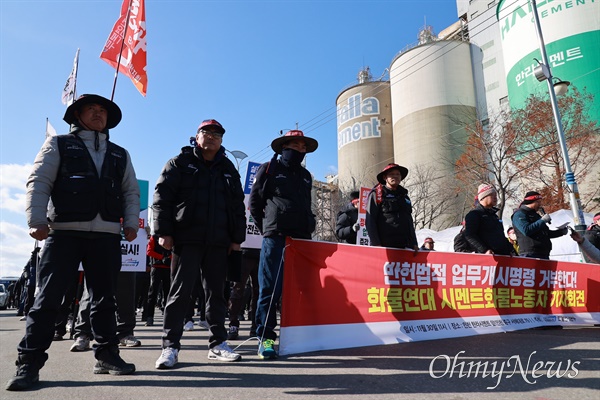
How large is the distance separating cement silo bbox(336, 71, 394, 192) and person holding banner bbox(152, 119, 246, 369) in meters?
42.2

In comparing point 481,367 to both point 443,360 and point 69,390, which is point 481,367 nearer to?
point 443,360

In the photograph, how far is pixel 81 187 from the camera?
10.4ft

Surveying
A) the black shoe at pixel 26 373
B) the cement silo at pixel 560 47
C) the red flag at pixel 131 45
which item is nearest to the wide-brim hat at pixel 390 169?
the black shoe at pixel 26 373

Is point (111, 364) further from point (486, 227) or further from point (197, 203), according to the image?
point (486, 227)

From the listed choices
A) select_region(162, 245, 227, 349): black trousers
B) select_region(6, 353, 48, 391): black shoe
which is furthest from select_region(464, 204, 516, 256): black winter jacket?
select_region(6, 353, 48, 391): black shoe

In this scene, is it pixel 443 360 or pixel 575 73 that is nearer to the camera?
pixel 443 360

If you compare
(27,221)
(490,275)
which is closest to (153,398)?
(27,221)

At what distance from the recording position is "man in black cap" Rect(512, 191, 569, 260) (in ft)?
20.9

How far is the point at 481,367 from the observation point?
3.30 metres

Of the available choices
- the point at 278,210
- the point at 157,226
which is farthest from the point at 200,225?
the point at 278,210

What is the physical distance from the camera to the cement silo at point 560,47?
2778 centimetres

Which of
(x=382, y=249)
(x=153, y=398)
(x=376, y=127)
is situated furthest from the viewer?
(x=376, y=127)

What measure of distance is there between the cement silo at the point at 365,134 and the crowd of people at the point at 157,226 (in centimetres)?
4177

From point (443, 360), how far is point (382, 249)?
1.56 meters
